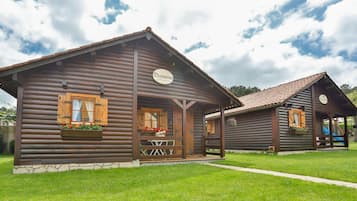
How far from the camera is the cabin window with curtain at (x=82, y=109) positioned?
22.9 feet

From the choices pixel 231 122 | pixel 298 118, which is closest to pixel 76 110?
pixel 231 122

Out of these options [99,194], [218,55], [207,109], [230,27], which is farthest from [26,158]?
[218,55]

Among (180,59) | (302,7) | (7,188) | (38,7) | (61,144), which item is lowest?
(7,188)

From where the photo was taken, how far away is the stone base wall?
6.45m

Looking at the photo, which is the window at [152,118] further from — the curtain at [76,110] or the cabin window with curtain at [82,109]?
the curtain at [76,110]

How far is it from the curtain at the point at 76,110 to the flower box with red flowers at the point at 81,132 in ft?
0.88

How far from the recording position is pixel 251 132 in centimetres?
1449

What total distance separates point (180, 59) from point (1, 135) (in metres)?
12.3

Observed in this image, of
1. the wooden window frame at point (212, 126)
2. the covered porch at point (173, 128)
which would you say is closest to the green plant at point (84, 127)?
the covered porch at point (173, 128)

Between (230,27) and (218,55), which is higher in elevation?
(218,55)

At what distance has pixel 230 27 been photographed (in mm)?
15789

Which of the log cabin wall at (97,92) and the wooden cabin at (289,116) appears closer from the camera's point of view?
the log cabin wall at (97,92)

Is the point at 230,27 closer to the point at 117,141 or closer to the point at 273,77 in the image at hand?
the point at 117,141

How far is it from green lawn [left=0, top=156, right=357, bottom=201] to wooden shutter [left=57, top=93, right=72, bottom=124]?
164 centimetres
